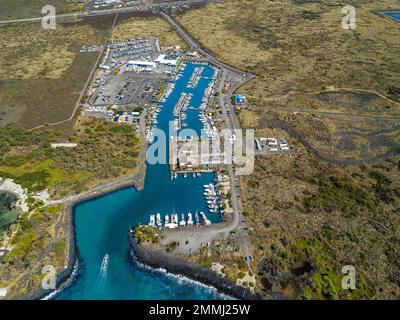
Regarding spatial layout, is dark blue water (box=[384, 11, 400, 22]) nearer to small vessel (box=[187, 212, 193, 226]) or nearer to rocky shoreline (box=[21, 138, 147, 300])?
rocky shoreline (box=[21, 138, 147, 300])

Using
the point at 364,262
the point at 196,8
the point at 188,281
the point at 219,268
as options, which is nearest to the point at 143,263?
the point at 188,281

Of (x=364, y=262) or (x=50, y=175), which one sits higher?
(x=50, y=175)

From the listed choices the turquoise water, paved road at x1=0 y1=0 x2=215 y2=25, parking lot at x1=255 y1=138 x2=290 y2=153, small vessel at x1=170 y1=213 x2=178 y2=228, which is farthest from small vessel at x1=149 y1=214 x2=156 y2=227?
paved road at x1=0 y1=0 x2=215 y2=25

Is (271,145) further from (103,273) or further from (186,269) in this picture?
(103,273)

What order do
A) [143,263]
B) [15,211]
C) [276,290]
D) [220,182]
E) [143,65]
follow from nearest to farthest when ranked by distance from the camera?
1. [276,290]
2. [143,263]
3. [15,211]
4. [220,182]
5. [143,65]

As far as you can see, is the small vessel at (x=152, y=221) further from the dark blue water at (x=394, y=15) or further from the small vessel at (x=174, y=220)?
the dark blue water at (x=394, y=15)

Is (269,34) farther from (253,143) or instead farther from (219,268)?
(219,268)
